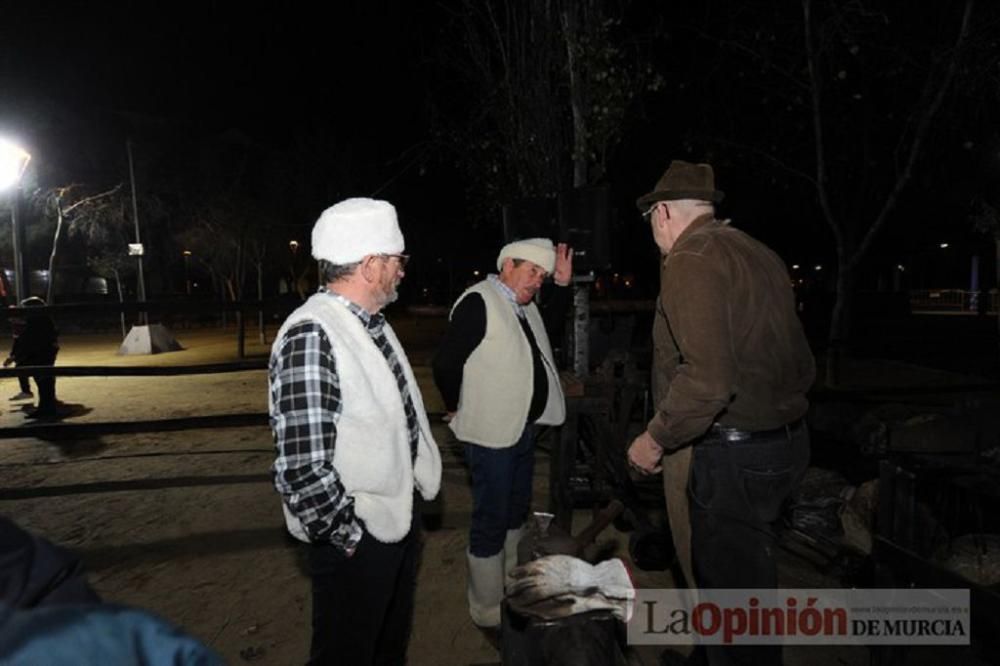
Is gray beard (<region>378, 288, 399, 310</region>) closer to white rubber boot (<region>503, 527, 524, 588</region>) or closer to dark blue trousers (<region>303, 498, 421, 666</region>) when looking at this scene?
dark blue trousers (<region>303, 498, 421, 666</region>)

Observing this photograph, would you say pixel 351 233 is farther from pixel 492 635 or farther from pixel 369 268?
pixel 492 635

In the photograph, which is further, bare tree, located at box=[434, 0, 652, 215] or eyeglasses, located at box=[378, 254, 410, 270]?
bare tree, located at box=[434, 0, 652, 215]

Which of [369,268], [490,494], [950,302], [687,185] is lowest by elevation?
[950,302]

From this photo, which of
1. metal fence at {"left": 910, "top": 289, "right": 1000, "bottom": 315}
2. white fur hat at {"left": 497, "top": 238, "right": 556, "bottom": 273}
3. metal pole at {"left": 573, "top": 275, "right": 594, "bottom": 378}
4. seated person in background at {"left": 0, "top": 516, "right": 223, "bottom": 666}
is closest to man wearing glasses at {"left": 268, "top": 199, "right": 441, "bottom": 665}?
seated person in background at {"left": 0, "top": 516, "right": 223, "bottom": 666}

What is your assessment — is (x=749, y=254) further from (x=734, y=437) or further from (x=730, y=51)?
(x=730, y=51)

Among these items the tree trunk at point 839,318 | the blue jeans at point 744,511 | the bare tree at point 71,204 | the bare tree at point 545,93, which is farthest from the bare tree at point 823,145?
the bare tree at point 71,204

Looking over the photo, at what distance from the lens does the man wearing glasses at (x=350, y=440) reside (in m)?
1.84

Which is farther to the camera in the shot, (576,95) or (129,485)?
(576,95)

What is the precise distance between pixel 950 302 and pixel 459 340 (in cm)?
3986

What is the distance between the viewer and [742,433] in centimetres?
227

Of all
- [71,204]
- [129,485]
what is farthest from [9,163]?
[71,204]

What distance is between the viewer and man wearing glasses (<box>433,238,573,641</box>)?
3170 mm

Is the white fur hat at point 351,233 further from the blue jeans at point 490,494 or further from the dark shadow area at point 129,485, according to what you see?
the dark shadow area at point 129,485

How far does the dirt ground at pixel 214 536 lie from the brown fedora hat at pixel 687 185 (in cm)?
210
